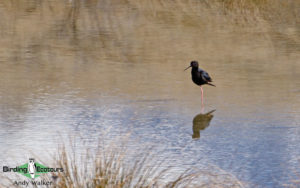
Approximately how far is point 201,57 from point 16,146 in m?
7.15

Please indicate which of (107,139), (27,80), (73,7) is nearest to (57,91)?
(27,80)

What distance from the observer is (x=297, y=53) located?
587 inches

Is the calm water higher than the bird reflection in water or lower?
higher

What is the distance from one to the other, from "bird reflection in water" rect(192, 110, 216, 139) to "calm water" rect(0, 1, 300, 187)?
1cm

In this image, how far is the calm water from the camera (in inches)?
325

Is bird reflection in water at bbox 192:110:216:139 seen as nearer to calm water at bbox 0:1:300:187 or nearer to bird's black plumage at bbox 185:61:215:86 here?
calm water at bbox 0:1:300:187

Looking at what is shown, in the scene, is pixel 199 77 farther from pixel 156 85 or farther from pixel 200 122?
pixel 200 122

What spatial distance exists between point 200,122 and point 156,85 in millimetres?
2453

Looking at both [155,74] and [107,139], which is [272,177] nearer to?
[107,139]
